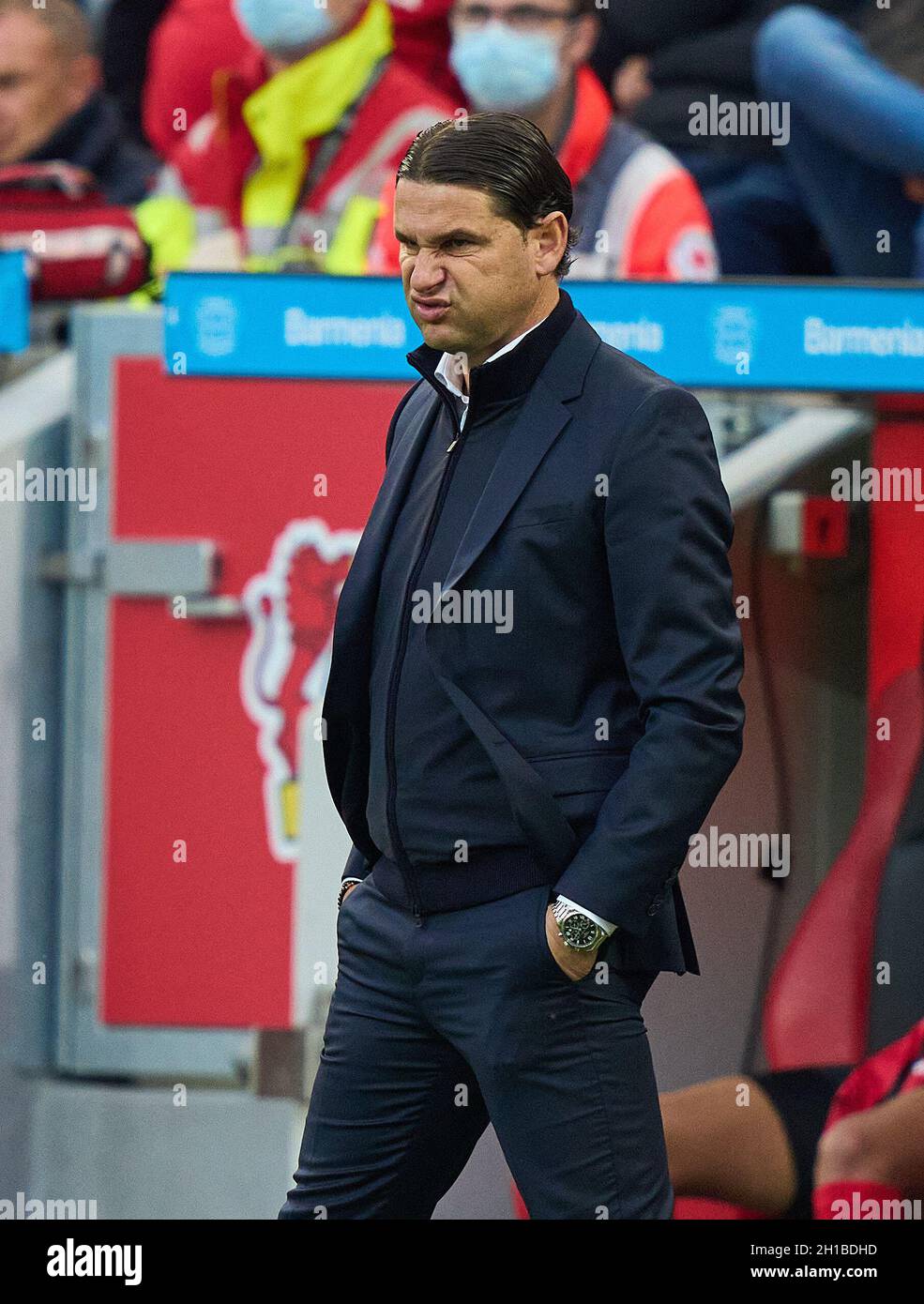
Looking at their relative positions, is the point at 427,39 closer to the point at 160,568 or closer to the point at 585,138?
the point at 585,138

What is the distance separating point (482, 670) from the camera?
219cm

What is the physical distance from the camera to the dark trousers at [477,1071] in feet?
7.14

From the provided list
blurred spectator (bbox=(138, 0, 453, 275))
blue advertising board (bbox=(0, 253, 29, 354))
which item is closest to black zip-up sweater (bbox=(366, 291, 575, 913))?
blue advertising board (bbox=(0, 253, 29, 354))

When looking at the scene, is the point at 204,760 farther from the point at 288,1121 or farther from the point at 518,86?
the point at 518,86

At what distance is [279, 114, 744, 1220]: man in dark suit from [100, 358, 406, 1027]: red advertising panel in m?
1.37

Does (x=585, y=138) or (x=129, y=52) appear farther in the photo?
(x=129, y=52)

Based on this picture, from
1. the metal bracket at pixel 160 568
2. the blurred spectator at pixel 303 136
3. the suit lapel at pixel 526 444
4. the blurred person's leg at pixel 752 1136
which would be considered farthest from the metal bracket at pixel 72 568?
the suit lapel at pixel 526 444

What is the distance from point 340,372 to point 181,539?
491 millimetres

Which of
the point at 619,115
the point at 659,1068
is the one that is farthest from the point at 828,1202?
the point at 619,115

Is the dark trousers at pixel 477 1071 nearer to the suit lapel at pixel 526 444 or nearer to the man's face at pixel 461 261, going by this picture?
the suit lapel at pixel 526 444

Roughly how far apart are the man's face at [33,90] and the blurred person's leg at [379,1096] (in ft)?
12.1

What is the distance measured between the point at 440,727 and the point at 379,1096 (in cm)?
41

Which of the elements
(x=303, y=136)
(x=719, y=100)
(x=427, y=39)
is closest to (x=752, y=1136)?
(x=303, y=136)

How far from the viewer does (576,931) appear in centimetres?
212
